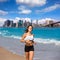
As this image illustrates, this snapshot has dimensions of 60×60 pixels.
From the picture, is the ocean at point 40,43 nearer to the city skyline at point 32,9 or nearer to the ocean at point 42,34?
the ocean at point 42,34

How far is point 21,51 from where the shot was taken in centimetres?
492

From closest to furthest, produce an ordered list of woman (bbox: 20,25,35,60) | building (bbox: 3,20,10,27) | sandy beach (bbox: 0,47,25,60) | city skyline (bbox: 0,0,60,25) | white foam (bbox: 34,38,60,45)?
woman (bbox: 20,25,35,60), sandy beach (bbox: 0,47,25,60), city skyline (bbox: 0,0,60,25), building (bbox: 3,20,10,27), white foam (bbox: 34,38,60,45)

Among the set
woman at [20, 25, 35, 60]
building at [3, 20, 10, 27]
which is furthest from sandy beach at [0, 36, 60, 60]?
woman at [20, 25, 35, 60]

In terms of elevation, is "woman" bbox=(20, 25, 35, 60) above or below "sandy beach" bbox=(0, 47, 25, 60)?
above

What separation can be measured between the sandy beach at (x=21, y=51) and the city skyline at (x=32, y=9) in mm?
603

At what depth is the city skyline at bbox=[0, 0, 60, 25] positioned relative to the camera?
4770mm

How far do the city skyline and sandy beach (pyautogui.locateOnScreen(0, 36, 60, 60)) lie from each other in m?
0.60

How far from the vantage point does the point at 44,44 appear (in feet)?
17.0

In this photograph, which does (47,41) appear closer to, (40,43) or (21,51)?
(40,43)

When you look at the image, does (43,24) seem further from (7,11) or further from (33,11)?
(7,11)

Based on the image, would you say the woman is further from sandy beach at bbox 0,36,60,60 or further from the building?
the building

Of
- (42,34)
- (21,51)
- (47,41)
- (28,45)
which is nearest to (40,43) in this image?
(47,41)

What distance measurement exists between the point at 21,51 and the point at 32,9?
85cm

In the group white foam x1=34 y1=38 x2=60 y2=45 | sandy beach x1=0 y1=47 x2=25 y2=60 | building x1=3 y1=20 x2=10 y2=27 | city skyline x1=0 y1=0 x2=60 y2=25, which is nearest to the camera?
sandy beach x1=0 y1=47 x2=25 y2=60
